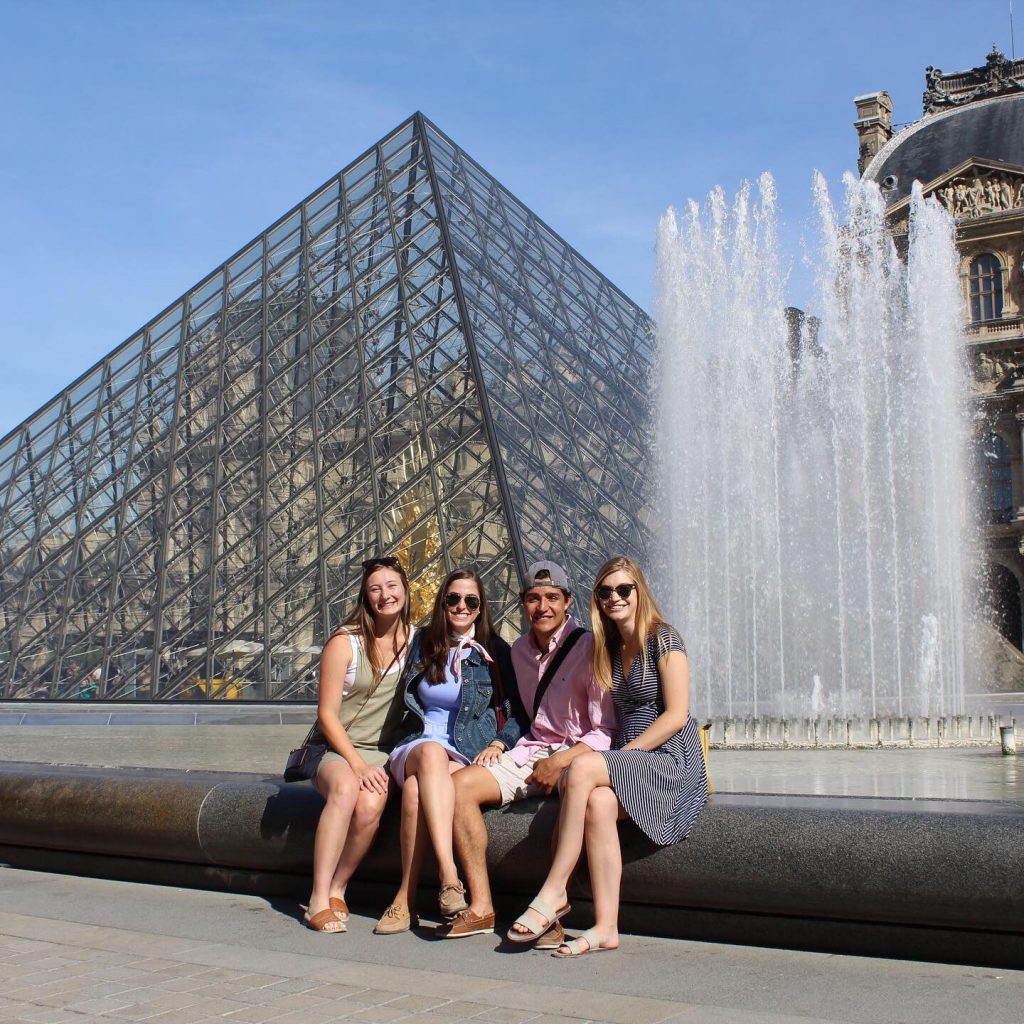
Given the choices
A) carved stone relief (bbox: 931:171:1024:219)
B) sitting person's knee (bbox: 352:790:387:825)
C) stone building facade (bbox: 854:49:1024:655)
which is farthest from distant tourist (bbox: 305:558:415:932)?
carved stone relief (bbox: 931:171:1024:219)

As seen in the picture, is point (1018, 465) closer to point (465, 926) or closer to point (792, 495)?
point (792, 495)

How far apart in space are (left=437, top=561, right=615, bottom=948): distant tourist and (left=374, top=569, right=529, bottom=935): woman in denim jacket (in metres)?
→ 0.06

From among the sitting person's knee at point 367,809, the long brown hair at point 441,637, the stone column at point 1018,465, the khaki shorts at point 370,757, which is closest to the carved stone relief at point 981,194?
the stone column at point 1018,465

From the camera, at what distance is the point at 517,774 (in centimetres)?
434

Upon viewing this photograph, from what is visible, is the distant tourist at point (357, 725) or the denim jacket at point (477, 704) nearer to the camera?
the distant tourist at point (357, 725)

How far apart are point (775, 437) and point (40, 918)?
12124mm

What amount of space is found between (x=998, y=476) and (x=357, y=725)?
31427mm

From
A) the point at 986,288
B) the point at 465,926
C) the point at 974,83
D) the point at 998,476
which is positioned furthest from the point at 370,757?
the point at 974,83

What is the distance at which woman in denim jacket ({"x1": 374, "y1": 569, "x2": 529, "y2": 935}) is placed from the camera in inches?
167

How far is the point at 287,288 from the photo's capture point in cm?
2284

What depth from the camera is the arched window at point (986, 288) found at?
3412 centimetres

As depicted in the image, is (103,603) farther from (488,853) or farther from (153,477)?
(488,853)

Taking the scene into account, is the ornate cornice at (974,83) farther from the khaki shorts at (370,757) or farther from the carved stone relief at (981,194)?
the khaki shorts at (370,757)

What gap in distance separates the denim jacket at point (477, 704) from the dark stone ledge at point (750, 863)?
0.27 meters
